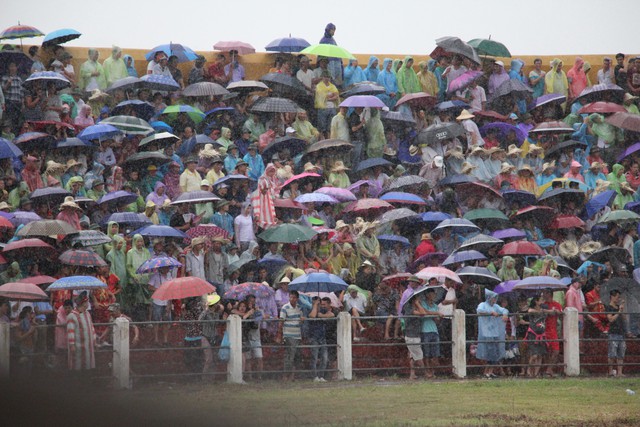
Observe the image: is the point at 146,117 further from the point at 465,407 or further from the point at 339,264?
the point at 465,407

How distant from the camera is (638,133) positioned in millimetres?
35188

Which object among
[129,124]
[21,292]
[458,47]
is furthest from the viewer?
[458,47]

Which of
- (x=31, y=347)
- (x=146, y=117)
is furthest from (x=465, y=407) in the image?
(x=146, y=117)

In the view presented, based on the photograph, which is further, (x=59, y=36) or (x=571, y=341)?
(x=59, y=36)

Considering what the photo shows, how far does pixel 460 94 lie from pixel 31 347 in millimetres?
15201

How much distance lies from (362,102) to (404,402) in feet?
34.6

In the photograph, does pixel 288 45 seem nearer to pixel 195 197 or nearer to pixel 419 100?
pixel 419 100

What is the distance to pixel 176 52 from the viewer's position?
3362 cm

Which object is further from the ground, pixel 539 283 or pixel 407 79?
pixel 407 79

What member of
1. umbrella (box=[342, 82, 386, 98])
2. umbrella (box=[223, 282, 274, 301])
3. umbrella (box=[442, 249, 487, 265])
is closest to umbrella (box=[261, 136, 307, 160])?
umbrella (box=[342, 82, 386, 98])

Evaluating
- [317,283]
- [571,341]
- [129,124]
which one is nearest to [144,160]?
[129,124]

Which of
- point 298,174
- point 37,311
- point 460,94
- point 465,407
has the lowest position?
point 465,407

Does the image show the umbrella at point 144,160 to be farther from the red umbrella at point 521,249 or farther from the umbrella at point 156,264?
the red umbrella at point 521,249

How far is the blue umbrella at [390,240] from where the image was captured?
29.4 m
